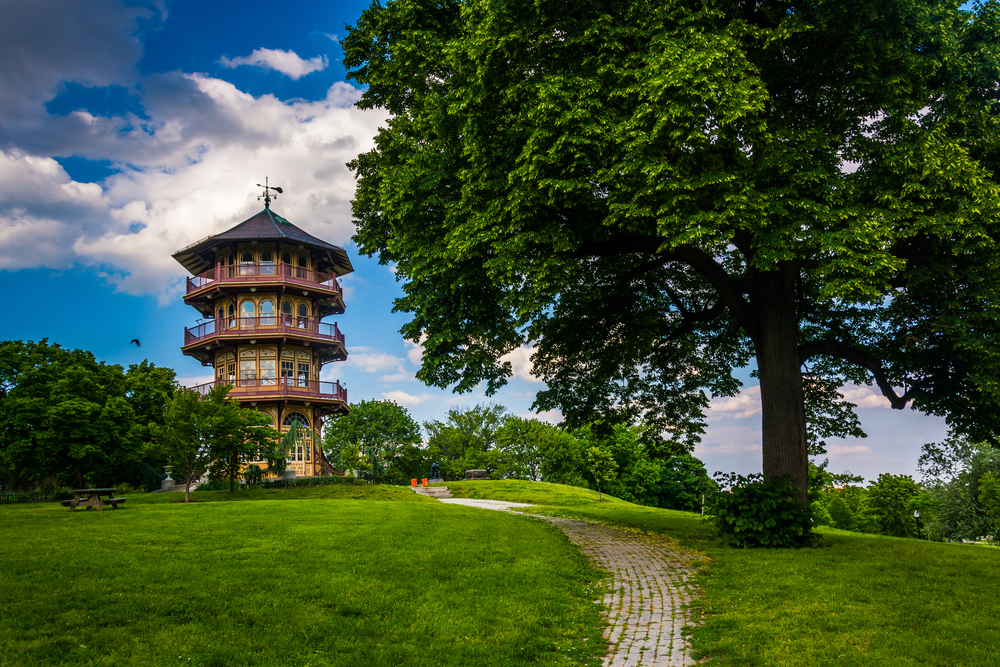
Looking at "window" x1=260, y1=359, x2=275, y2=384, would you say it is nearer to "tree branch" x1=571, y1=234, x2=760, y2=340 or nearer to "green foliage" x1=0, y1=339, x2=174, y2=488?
"green foliage" x1=0, y1=339, x2=174, y2=488

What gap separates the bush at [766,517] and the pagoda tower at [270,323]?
93.8 feet

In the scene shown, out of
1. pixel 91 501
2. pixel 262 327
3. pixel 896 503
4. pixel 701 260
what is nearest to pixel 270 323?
pixel 262 327

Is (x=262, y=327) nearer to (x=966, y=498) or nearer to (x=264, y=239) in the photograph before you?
(x=264, y=239)

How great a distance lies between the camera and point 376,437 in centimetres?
3959

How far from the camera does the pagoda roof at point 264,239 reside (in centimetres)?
3775

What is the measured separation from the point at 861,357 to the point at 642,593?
944 cm

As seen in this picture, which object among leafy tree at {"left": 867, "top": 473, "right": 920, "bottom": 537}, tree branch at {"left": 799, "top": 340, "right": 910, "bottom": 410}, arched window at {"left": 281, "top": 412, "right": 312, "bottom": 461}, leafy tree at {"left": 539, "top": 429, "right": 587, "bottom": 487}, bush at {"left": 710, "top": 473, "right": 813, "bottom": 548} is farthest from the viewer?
leafy tree at {"left": 539, "top": 429, "right": 587, "bottom": 487}

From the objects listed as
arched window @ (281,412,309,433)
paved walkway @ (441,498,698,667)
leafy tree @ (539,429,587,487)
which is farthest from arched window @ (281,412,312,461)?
paved walkway @ (441,498,698,667)

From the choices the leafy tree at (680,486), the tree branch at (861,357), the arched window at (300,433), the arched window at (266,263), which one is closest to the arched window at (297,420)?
the arched window at (300,433)

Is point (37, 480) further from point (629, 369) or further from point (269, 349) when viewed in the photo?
point (629, 369)

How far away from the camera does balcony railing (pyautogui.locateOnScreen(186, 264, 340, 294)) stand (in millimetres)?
37312

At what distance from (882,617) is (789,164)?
25.6 feet

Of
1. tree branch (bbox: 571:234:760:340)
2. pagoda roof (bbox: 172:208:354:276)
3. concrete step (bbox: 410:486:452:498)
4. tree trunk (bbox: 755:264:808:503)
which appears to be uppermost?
pagoda roof (bbox: 172:208:354:276)

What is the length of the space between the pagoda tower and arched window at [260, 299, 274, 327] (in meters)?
0.06
